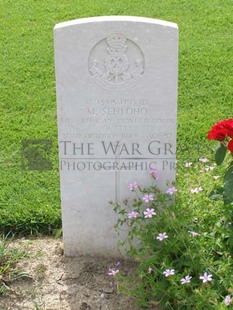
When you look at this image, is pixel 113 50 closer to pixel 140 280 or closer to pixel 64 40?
pixel 64 40

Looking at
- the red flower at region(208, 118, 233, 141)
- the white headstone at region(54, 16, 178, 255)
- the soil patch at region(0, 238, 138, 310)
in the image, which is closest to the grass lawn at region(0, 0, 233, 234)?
the soil patch at region(0, 238, 138, 310)

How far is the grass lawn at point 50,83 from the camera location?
4.62m

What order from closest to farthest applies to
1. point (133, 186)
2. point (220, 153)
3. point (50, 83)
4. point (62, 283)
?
point (220, 153)
point (133, 186)
point (62, 283)
point (50, 83)

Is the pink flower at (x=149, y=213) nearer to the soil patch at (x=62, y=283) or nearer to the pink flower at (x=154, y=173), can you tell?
the pink flower at (x=154, y=173)

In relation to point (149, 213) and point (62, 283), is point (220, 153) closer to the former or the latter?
point (149, 213)

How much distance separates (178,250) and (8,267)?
0.97 m

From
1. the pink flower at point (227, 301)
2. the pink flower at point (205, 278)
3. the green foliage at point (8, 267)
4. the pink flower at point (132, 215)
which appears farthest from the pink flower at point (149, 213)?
the green foliage at point (8, 267)

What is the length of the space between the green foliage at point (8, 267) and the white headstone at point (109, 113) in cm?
30

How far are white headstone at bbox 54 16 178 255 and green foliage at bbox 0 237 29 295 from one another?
0.30m

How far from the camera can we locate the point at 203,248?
357 cm

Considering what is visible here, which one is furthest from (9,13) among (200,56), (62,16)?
(200,56)

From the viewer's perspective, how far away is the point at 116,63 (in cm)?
359

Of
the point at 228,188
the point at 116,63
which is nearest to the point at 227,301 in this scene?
the point at 228,188

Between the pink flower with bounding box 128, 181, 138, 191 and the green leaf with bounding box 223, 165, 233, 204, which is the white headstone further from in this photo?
the green leaf with bounding box 223, 165, 233, 204
